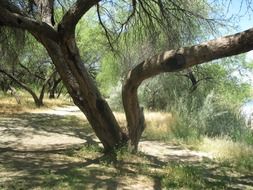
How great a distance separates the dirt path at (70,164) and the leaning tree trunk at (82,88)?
522mm

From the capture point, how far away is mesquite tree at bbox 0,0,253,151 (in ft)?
22.0

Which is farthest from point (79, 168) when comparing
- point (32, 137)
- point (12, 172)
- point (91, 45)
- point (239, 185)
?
point (91, 45)

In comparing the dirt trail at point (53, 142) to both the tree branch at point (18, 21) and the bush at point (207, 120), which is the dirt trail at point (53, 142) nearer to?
the bush at point (207, 120)

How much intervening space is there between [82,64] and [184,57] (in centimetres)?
258

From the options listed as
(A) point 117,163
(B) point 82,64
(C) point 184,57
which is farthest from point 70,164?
(C) point 184,57

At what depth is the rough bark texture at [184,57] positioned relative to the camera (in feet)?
19.8

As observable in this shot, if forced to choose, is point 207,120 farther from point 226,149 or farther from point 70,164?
point 70,164

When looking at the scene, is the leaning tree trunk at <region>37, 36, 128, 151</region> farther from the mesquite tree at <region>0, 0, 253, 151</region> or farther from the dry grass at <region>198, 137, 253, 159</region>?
the dry grass at <region>198, 137, 253, 159</region>

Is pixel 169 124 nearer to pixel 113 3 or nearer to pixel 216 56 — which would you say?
pixel 113 3

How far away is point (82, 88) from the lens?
8.56m

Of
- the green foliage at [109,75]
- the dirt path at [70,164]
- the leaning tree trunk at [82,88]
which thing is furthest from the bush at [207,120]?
the green foliage at [109,75]

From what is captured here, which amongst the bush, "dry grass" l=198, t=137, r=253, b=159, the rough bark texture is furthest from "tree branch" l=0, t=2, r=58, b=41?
the bush

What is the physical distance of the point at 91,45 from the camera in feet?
90.0

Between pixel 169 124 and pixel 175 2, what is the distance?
4841 millimetres
